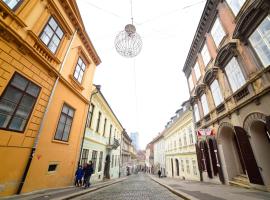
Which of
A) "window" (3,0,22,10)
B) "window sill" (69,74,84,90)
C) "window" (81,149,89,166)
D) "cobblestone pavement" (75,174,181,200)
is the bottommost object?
"cobblestone pavement" (75,174,181,200)

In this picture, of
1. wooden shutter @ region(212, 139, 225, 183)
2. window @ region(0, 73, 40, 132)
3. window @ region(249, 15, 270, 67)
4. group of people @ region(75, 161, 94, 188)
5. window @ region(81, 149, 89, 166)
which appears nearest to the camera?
window @ region(0, 73, 40, 132)

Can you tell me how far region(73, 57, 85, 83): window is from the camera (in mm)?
10641

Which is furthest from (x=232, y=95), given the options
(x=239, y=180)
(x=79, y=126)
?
(x=79, y=126)

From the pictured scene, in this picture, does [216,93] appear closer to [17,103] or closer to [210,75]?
[210,75]

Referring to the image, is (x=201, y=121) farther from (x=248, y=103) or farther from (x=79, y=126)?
(x=79, y=126)

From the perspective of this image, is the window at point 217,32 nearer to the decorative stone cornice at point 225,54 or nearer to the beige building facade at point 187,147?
the decorative stone cornice at point 225,54

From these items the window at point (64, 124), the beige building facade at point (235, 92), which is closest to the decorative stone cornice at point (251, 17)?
the beige building facade at point (235, 92)

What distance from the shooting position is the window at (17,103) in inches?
209

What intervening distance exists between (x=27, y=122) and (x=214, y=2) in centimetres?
1442

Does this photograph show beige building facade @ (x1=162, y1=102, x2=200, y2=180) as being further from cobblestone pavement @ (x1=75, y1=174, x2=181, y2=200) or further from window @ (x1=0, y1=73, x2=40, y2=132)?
window @ (x1=0, y1=73, x2=40, y2=132)

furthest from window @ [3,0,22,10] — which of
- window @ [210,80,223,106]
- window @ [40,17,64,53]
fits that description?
window @ [210,80,223,106]

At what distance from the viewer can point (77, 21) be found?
10.0 metres

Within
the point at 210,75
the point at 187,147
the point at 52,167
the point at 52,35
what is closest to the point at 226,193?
the point at 210,75

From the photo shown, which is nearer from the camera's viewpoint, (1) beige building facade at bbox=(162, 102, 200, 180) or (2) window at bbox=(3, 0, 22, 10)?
(2) window at bbox=(3, 0, 22, 10)
